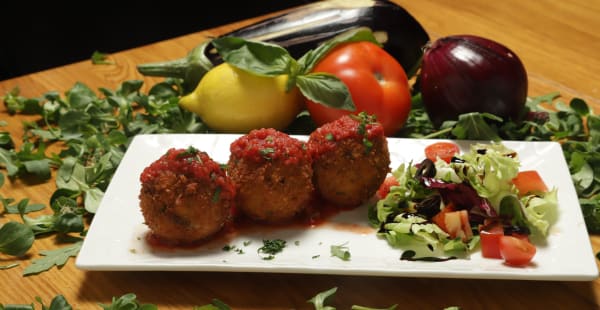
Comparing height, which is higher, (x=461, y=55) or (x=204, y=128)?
(x=461, y=55)

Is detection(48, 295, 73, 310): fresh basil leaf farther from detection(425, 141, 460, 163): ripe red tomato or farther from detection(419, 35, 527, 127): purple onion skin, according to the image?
detection(419, 35, 527, 127): purple onion skin

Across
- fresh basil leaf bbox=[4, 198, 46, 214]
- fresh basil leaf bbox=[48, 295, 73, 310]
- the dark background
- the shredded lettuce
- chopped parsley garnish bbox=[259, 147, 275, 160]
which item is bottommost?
the dark background

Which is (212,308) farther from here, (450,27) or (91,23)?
(91,23)

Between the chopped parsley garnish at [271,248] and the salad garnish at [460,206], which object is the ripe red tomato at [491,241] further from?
the chopped parsley garnish at [271,248]

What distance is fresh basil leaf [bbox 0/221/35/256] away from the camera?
1.55 meters

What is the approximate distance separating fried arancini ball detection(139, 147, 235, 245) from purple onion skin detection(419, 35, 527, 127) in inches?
30.8

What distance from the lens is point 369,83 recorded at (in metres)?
1.92

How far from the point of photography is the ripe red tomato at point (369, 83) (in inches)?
75.5

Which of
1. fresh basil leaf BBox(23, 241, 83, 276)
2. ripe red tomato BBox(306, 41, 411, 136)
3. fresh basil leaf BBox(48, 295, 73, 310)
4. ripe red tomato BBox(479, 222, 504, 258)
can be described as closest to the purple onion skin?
ripe red tomato BBox(306, 41, 411, 136)

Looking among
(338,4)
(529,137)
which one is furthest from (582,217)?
(338,4)

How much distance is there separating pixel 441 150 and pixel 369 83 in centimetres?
26

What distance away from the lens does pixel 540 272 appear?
1.33 m

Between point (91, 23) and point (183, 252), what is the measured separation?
3.08 metres

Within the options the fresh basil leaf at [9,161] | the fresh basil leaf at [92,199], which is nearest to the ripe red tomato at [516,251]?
the fresh basil leaf at [92,199]
